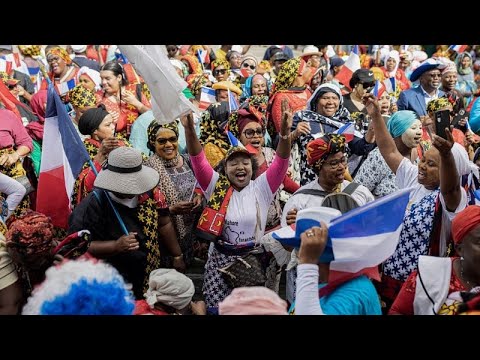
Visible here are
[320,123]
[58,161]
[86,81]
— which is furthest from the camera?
[86,81]

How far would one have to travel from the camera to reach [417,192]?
4.98 m

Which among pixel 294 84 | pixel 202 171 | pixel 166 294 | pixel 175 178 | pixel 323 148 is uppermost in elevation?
pixel 294 84

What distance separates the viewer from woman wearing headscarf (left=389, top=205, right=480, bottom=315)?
3441 mm

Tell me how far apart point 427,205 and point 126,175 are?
2.08 meters

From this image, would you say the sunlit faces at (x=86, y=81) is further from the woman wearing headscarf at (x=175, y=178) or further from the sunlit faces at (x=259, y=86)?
the woman wearing headscarf at (x=175, y=178)

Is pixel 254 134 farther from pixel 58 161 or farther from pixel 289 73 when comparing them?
pixel 289 73

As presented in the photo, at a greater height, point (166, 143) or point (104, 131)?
point (104, 131)

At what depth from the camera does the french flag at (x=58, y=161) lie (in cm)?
528

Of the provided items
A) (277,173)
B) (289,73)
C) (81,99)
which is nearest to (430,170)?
(277,173)

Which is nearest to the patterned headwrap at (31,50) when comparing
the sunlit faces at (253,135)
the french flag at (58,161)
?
the sunlit faces at (253,135)

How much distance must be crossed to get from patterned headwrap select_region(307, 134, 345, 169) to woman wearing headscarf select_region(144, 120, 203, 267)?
129cm

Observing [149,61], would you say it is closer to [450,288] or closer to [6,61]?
[450,288]

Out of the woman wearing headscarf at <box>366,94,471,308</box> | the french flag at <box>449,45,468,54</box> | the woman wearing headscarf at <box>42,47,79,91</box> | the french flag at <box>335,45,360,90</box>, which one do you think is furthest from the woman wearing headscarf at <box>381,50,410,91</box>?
the woman wearing headscarf at <box>366,94,471,308</box>

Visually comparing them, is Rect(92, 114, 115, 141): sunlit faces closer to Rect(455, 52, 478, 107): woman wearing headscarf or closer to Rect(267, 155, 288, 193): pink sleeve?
Rect(267, 155, 288, 193): pink sleeve
